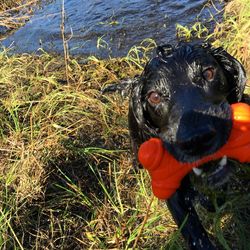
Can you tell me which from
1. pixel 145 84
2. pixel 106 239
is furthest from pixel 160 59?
pixel 106 239

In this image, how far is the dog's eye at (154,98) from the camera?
3.16 m

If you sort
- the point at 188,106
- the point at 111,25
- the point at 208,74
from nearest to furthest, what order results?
the point at 188,106 < the point at 208,74 < the point at 111,25

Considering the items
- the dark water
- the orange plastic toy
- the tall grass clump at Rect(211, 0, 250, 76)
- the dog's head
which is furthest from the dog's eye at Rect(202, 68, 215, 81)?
the dark water

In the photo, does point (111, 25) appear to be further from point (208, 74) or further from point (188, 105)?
point (188, 105)

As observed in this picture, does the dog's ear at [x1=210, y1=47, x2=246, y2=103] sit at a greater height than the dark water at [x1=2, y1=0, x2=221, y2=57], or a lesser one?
greater

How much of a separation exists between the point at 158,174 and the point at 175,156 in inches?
6.0

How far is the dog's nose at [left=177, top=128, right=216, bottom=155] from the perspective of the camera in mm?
2582

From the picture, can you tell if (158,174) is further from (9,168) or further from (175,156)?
(9,168)

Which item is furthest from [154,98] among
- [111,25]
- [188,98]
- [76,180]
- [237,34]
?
[111,25]

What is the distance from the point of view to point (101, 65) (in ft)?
19.3

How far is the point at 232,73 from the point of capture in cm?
333

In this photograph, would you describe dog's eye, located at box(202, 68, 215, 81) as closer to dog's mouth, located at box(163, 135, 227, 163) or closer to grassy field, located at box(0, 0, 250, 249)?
dog's mouth, located at box(163, 135, 227, 163)

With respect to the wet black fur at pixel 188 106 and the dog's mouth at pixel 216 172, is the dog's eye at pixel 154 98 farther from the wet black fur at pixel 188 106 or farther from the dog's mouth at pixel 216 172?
the dog's mouth at pixel 216 172

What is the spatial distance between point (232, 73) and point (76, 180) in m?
1.47
